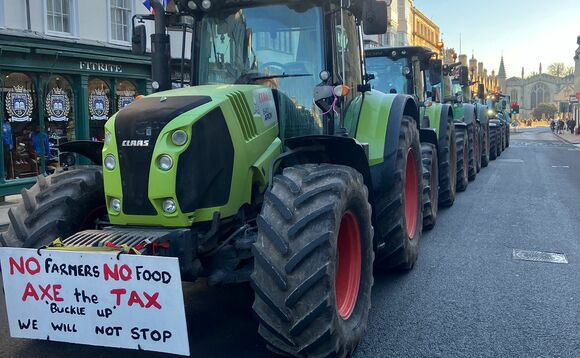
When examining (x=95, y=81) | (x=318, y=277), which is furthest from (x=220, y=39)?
(x=95, y=81)

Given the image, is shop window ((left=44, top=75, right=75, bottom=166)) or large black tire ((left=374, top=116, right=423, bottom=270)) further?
shop window ((left=44, top=75, right=75, bottom=166))

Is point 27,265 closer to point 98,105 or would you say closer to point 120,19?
point 98,105

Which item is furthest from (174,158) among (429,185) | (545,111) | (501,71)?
(501,71)

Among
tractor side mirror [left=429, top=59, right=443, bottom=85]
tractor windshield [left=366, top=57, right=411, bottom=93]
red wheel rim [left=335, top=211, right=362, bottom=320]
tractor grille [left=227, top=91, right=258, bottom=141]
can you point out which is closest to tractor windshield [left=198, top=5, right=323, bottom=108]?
tractor grille [left=227, top=91, right=258, bottom=141]

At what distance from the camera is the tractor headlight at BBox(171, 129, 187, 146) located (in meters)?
3.86

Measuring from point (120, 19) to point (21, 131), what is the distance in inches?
177

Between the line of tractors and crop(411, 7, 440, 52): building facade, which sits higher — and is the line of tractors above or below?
below

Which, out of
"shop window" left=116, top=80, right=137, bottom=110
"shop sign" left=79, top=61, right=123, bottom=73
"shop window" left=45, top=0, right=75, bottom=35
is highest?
"shop window" left=45, top=0, right=75, bottom=35

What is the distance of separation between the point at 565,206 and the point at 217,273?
8.38 meters

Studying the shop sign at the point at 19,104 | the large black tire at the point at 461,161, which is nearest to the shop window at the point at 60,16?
the shop sign at the point at 19,104

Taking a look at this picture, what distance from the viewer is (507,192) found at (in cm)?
1232

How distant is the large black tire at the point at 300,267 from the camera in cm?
352

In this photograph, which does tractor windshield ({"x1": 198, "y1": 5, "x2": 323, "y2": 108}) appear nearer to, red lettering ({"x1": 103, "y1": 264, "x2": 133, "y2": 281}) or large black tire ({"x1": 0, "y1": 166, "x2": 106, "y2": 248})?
large black tire ({"x1": 0, "y1": 166, "x2": 106, "y2": 248})

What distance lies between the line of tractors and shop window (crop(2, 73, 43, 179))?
9.45m
